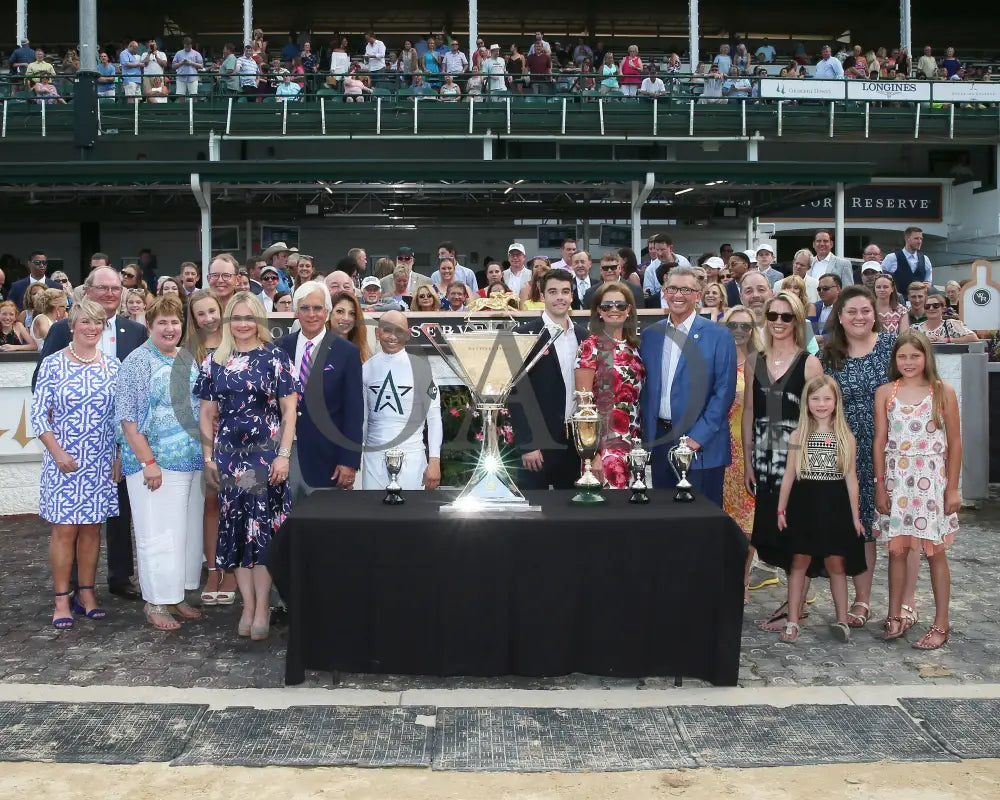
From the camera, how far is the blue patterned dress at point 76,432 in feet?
18.9

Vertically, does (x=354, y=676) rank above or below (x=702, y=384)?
below

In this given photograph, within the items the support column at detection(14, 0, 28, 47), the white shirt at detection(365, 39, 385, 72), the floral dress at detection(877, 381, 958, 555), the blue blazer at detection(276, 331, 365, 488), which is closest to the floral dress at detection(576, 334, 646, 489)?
the blue blazer at detection(276, 331, 365, 488)

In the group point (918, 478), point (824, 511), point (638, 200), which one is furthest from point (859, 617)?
point (638, 200)

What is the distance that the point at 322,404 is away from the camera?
18.6ft

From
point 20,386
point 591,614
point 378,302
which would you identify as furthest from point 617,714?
point 20,386

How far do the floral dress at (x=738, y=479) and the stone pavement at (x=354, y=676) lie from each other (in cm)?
51

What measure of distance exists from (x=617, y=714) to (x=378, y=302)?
494 cm

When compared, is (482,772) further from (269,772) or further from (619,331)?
(619,331)

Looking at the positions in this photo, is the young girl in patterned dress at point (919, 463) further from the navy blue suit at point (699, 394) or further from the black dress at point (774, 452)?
the navy blue suit at point (699, 394)

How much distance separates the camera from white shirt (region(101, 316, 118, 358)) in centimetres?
652

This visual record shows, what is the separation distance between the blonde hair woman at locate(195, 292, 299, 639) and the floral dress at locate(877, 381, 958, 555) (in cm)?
314

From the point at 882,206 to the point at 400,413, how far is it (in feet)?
78.0

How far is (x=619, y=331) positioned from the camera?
571cm

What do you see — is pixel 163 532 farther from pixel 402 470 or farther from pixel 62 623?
pixel 402 470
